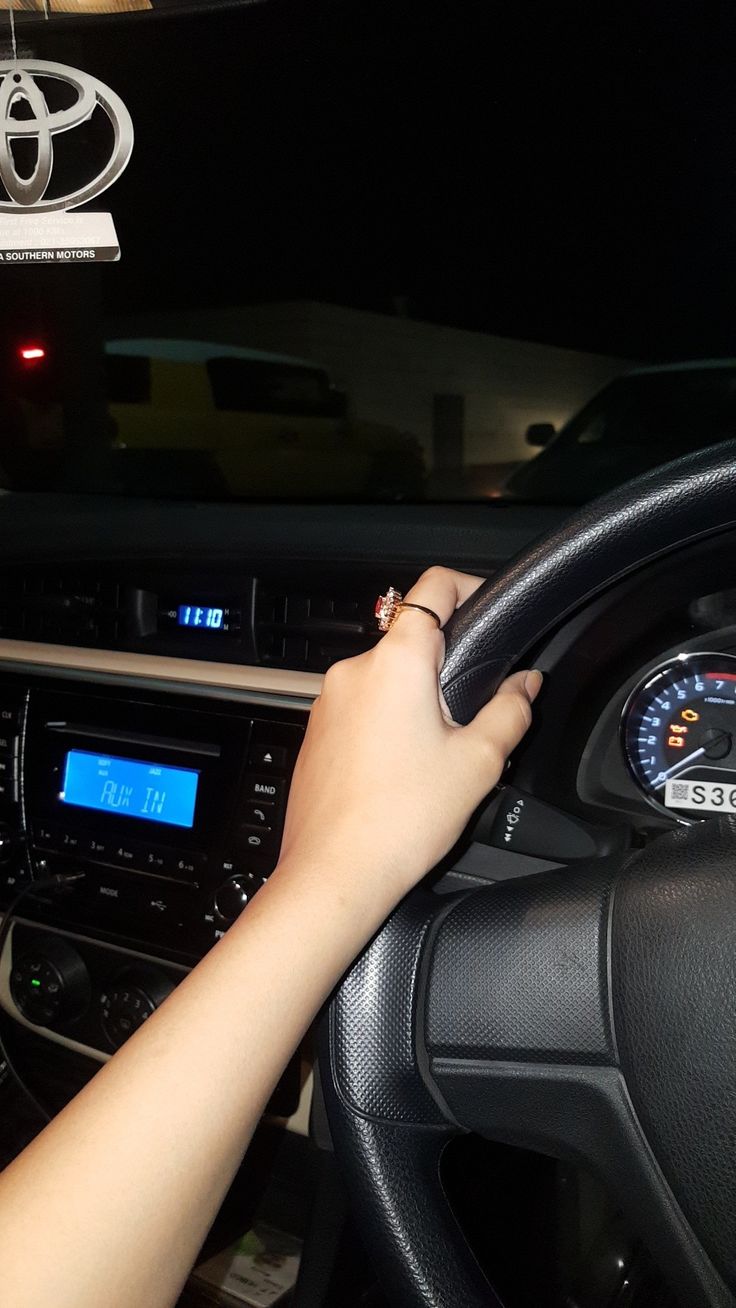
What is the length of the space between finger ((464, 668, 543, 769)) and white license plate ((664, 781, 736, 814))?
48 cm

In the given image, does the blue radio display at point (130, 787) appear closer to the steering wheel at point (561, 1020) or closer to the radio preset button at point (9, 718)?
the radio preset button at point (9, 718)

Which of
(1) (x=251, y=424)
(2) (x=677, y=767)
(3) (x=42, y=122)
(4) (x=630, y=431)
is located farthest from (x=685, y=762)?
(3) (x=42, y=122)

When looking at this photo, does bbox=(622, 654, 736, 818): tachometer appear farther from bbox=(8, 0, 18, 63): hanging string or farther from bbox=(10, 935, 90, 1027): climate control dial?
bbox=(8, 0, 18, 63): hanging string

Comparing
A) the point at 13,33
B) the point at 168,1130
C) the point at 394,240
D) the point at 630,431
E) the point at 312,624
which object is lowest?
the point at 168,1130

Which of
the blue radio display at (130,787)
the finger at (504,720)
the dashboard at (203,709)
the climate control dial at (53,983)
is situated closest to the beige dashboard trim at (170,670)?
the dashboard at (203,709)

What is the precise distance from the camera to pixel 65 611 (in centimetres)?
148

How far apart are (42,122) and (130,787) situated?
811 millimetres

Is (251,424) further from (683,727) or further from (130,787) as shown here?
(683,727)

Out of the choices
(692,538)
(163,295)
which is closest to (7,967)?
(163,295)

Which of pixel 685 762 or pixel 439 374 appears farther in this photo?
pixel 439 374

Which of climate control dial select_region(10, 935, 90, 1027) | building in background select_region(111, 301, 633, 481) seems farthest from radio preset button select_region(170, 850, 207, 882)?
building in background select_region(111, 301, 633, 481)

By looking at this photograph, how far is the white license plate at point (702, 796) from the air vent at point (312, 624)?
1.25 ft

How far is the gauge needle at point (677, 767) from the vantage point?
123 centimetres

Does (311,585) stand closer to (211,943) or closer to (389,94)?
(211,943)
